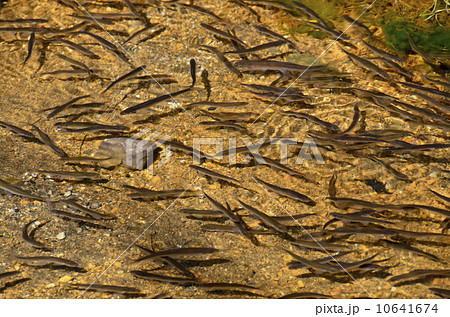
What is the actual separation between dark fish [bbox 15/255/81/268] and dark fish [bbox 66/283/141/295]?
0.21 metres

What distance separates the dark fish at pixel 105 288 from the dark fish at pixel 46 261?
0.21 meters

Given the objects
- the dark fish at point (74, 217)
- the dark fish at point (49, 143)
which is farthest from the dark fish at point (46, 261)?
the dark fish at point (49, 143)

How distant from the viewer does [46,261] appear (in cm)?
417

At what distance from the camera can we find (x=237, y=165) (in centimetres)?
529

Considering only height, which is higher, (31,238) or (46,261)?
(31,238)

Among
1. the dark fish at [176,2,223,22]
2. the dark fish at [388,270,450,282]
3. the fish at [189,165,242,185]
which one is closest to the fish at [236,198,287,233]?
the fish at [189,165,242,185]

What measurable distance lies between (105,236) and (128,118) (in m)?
2.06

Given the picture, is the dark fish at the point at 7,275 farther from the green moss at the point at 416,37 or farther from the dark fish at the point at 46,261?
the green moss at the point at 416,37

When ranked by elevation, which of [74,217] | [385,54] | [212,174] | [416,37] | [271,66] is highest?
[416,37]

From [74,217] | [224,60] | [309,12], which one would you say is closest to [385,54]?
[309,12]

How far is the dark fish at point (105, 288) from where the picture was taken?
3.93 meters

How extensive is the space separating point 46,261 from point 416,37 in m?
6.02

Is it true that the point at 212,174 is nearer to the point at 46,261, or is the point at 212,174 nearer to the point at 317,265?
the point at 317,265

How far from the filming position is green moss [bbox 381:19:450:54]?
252 inches
